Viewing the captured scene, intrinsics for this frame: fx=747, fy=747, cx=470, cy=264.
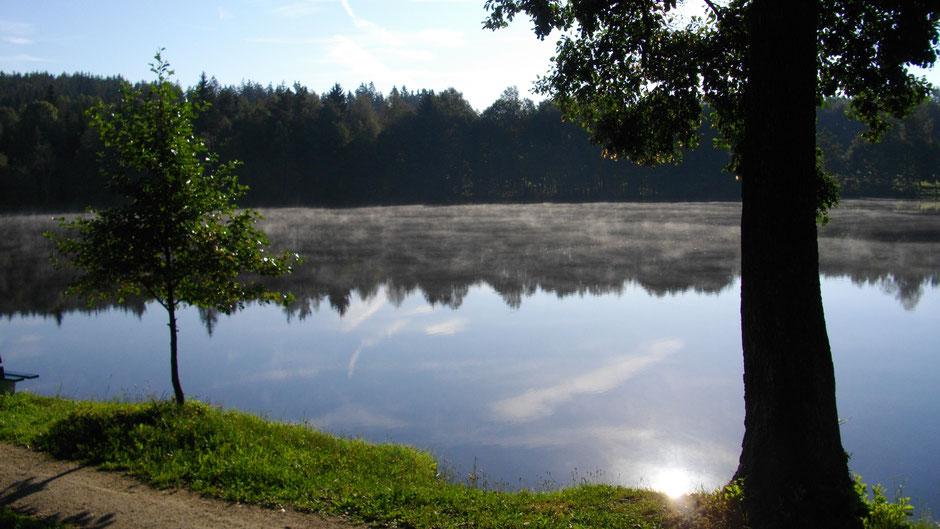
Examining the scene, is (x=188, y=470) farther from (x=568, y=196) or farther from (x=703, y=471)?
(x=568, y=196)

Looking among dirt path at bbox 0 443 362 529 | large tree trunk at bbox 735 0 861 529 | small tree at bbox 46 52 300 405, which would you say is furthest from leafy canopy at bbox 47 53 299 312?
large tree trunk at bbox 735 0 861 529

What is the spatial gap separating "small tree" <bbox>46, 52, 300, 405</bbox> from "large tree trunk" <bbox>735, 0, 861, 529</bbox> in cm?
718

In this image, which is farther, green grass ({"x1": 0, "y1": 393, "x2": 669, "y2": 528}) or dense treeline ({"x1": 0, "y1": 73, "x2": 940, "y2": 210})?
dense treeline ({"x1": 0, "y1": 73, "x2": 940, "y2": 210})

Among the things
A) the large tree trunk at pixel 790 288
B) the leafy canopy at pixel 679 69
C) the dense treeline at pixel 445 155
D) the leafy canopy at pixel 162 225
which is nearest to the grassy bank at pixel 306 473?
the large tree trunk at pixel 790 288

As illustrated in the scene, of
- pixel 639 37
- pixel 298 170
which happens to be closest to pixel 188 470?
pixel 639 37

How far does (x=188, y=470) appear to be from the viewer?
8867mm

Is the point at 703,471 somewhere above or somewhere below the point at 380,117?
below

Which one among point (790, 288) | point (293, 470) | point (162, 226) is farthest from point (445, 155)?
point (790, 288)

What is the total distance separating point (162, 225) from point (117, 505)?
461 cm

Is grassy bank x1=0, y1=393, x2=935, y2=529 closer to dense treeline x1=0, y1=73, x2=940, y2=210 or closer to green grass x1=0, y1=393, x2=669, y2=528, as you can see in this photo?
green grass x1=0, y1=393, x2=669, y2=528

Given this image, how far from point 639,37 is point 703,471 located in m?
6.94

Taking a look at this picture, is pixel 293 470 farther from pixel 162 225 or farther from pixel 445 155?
pixel 445 155

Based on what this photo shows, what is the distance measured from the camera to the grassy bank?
791cm

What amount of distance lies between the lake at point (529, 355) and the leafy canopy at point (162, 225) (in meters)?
4.31
